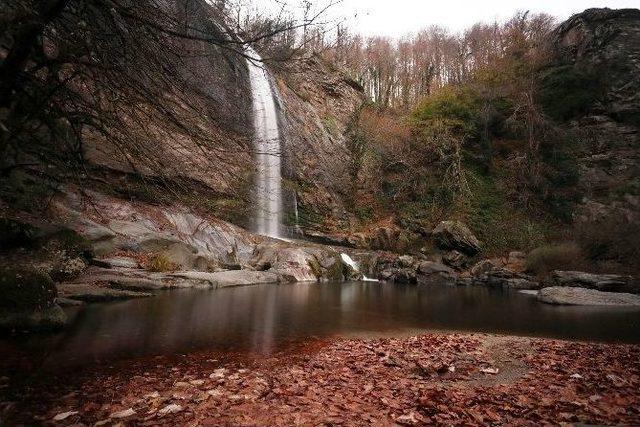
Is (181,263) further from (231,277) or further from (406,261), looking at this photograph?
(406,261)

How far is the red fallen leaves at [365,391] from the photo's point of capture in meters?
2.90

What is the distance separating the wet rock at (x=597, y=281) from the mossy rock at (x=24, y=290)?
56.7ft

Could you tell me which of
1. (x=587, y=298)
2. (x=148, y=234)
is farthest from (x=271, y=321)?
(x=587, y=298)

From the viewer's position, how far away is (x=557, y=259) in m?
17.6

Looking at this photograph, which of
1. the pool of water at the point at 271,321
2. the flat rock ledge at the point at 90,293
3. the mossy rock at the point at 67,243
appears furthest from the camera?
the mossy rock at the point at 67,243

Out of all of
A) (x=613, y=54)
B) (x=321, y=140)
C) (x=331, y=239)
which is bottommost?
(x=331, y=239)

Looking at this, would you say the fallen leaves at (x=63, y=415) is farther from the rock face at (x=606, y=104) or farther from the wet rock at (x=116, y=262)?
the rock face at (x=606, y=104)

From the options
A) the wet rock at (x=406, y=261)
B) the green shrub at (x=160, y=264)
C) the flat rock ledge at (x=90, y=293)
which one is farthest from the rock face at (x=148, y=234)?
the wet rock at (x=406, y=261)

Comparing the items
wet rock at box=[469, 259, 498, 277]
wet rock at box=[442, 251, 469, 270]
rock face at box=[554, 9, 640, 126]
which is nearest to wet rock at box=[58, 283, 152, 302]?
wet rock at box=[469, 259, 498, 277]

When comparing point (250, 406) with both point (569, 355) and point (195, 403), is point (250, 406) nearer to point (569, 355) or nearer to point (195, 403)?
point (195, 403)

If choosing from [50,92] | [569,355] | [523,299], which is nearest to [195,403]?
[50,92]

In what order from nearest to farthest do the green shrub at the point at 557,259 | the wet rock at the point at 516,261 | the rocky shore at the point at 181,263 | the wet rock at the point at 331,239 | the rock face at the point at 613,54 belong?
the rocky shore at the point at 181,263 < the green shrub at the point at 557,259 < the wet rock at the point at 516,261 < the wet rock at the point at 331,239 < the rock face at the point at 613,54

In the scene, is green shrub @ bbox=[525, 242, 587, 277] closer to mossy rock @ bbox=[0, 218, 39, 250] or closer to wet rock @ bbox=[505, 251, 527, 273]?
wet rock @ bbox=[505, 251, 527, 273]

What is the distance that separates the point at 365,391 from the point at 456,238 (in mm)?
19636
